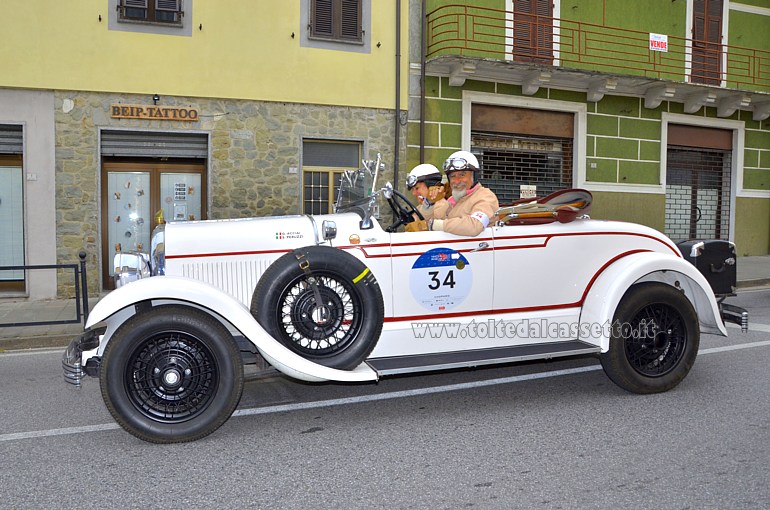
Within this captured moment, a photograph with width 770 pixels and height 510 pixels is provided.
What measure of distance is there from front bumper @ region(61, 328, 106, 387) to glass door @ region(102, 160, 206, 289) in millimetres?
8323

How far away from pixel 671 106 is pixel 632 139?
5.33 ft

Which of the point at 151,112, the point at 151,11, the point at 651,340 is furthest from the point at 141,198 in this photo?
the point at 651,340

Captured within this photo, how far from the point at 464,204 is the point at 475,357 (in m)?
1.29

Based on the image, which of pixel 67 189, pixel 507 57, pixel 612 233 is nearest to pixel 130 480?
pixel 612 233

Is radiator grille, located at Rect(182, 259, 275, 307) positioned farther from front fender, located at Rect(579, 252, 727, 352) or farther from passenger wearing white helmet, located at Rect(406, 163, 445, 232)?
front fender, located at Rect(579, 252, 727, 352)

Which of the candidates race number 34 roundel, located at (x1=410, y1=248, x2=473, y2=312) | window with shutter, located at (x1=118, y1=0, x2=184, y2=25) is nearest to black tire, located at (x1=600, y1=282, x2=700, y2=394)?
race number 34 roundel, located at (x1=410, y1=248, x2=473, y2=312)

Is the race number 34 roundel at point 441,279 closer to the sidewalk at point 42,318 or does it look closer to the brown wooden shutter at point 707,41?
the sidewalk at point 42,318

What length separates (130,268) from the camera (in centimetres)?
453

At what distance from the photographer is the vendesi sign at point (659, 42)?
16.6 meters

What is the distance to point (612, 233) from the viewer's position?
5.18 meters

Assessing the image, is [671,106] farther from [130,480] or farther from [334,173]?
[130,480]

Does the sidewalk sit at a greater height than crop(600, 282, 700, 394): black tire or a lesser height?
lesser

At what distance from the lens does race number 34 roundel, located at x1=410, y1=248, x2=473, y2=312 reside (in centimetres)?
462

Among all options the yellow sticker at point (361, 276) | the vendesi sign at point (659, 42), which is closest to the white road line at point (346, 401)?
the yellow sticker at point (361, 276)
